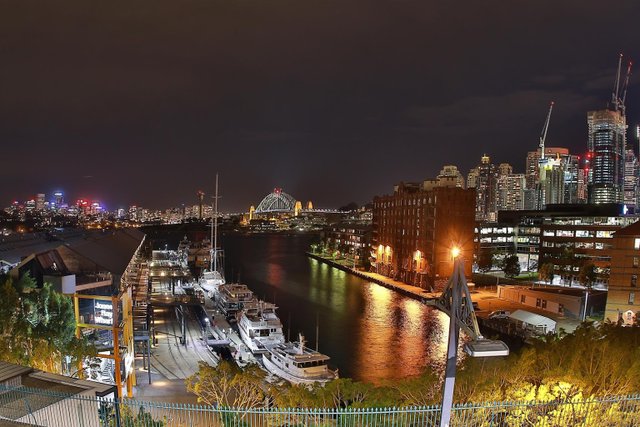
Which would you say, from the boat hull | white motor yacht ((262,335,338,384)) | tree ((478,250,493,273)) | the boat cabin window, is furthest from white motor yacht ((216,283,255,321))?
tree ((478,250,493,273))

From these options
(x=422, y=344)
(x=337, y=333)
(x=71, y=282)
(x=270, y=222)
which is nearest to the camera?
(x=71, y=282)

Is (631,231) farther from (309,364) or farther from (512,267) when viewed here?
(309,364)

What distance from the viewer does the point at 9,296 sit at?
7805 millimetres

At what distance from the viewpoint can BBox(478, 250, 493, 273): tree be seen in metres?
27.0

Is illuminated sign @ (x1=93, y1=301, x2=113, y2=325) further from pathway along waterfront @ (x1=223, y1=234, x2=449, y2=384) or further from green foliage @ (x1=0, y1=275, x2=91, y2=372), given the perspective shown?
pathway along waterfront @ (x1=223, y1=234, x2=449, y2=384)

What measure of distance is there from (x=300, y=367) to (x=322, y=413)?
5.80 meters

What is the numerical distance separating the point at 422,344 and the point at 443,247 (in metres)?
10.3

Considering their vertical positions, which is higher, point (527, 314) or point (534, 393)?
point (534, 393)

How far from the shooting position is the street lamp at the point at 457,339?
3627 millimetres

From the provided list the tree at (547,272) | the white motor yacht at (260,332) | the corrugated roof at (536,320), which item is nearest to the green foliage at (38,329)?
the white motor yacht at (260,332)

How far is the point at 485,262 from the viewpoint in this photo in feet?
88.5

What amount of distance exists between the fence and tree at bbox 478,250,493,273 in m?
22.1

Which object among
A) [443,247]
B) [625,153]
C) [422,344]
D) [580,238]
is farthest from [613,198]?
[422,344]

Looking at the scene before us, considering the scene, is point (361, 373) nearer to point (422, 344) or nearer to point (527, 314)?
point (422, 344)
